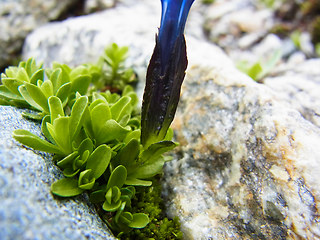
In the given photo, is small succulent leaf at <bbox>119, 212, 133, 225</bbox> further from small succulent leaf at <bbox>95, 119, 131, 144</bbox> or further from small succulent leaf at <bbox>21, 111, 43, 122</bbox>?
small succulent leaf at <bbox>21, 111, 43, 122</bbox>

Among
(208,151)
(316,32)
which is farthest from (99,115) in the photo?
(316,32)

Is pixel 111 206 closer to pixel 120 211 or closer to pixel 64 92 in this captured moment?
pixel 120 211

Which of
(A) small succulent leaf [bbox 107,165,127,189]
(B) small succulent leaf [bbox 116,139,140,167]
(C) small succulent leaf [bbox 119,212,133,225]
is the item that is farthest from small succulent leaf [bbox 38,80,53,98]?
(C) small succulent leaf [bbox 119,212,133,225]

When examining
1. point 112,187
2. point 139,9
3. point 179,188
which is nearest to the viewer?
point 112,187

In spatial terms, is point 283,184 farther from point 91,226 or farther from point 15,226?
point 15,226

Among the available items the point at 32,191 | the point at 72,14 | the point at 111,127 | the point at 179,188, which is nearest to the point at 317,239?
the point at 179,188

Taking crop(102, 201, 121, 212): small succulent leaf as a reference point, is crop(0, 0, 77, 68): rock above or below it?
above
